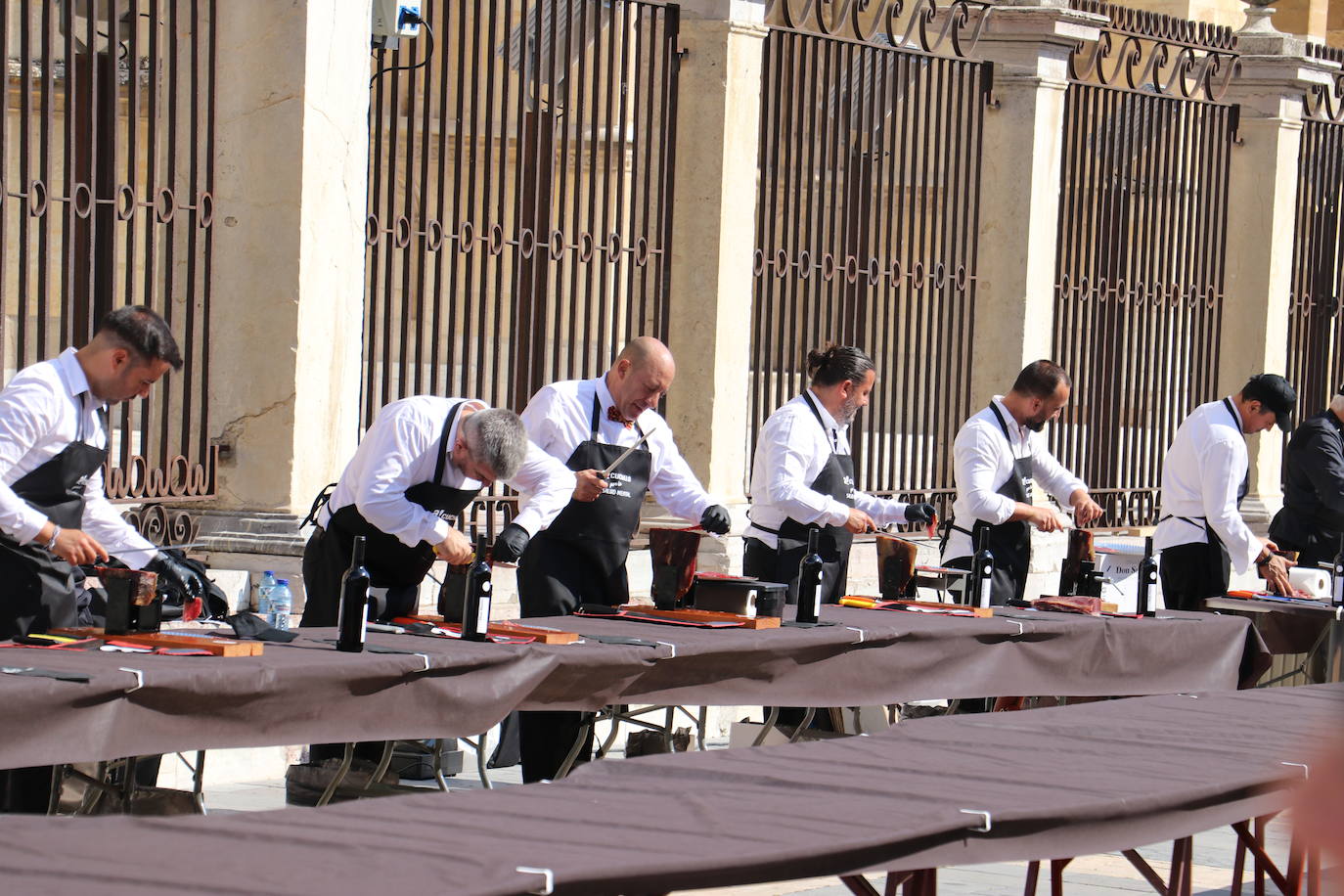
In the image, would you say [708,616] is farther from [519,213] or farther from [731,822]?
[731,822]

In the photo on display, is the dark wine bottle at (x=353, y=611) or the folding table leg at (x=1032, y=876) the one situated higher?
the dark wine bottle at (x=353, y=611)

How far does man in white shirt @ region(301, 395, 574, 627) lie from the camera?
21.1 feet

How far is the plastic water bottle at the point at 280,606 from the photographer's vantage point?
6039mm

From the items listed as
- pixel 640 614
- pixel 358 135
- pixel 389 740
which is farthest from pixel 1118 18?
pixel 389 740

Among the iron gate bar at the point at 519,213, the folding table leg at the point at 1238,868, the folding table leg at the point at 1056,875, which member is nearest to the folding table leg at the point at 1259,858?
the folding table leg at the point at 1238,868

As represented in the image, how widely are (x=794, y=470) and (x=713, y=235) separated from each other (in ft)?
7.11

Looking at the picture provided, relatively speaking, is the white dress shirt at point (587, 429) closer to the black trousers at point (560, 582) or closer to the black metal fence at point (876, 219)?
the black trousers at point (560, 582)

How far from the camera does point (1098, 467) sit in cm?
A: 1289

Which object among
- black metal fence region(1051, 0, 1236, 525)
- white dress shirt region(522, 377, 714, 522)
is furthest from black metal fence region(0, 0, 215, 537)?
black metal fence region(1051, 0, 1236, 525)

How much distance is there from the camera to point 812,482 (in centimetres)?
835

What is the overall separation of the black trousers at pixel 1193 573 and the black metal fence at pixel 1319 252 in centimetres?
550

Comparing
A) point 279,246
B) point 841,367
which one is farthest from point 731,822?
point 279,246

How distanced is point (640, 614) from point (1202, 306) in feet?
25.9

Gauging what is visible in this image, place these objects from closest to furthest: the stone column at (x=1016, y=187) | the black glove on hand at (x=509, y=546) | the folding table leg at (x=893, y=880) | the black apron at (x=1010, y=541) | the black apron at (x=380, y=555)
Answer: the folding table leg at (x=893, y=880), the black glove on hand at (x=509, y=546), the black apron at (x=380, y=555), the black apron at (x=1010, y=541), the stone column at (x=1016, y=187)
